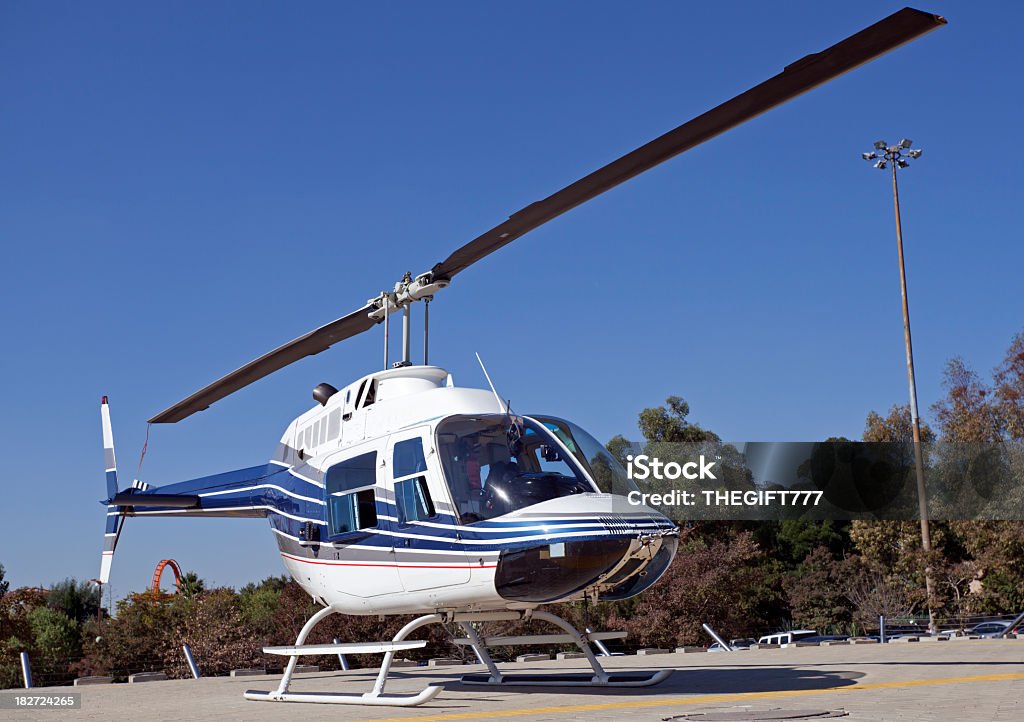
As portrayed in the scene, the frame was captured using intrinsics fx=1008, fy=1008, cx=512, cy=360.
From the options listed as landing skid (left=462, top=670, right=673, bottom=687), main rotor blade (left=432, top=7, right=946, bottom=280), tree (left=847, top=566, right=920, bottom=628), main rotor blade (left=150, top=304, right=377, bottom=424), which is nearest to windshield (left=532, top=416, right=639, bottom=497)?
main rotor blade (left=432, top=7, right=946, bottom=280)

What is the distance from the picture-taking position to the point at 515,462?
9750 mm

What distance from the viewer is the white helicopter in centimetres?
882

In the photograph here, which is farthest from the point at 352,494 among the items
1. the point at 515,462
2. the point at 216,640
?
the point at 216,640

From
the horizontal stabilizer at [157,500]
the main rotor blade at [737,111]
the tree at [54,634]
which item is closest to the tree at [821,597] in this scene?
the tree at [54,634]

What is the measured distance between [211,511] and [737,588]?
2074 cm

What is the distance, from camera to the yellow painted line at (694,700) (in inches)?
341

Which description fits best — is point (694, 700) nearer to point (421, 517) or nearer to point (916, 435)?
point (421, 517)

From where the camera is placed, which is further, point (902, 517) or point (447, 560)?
point (902, 517)

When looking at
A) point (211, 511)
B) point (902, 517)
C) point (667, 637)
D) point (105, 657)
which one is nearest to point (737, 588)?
point (667, 637)

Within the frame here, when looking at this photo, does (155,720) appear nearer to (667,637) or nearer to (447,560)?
(447,560)

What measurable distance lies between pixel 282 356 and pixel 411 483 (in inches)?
147

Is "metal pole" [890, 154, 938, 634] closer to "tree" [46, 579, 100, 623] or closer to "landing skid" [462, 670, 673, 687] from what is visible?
"landing skid" [462, 670, 673, 687]

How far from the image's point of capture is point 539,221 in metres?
9.34

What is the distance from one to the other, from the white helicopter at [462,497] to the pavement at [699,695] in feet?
1.79
